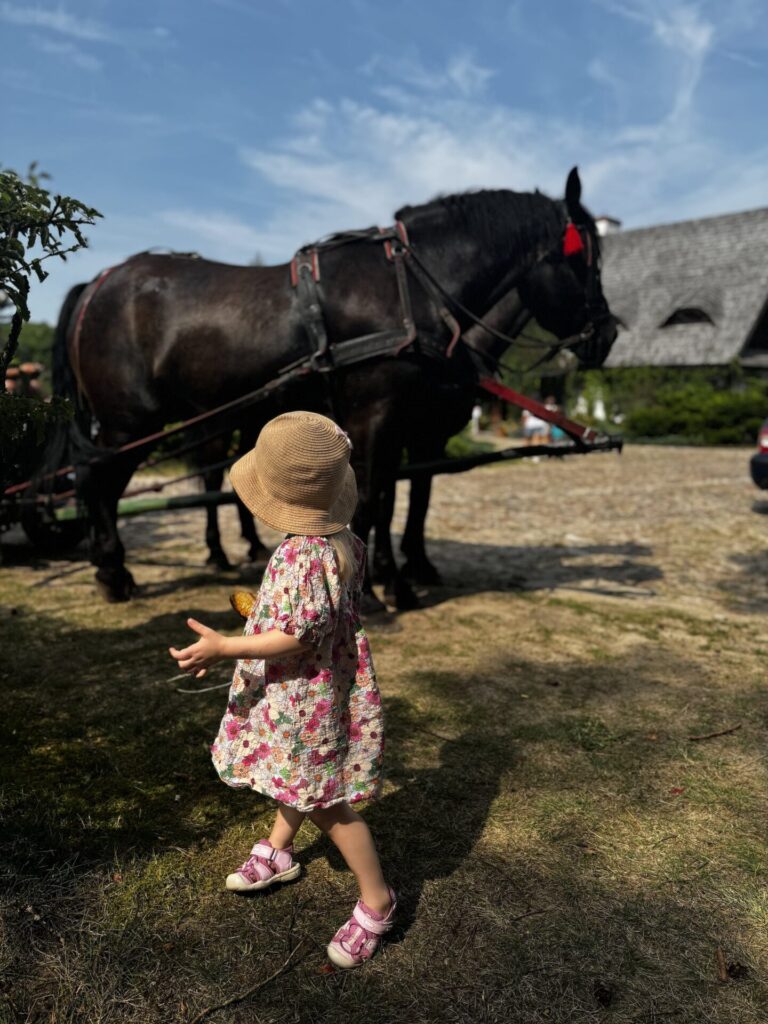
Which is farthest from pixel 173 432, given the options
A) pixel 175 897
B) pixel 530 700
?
pixel 175 897

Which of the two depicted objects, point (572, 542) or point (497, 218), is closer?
point (497, 218)

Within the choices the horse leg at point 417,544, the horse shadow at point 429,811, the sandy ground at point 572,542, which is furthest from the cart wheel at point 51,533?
the horse shadow at point 429,811

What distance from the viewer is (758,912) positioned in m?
2.29

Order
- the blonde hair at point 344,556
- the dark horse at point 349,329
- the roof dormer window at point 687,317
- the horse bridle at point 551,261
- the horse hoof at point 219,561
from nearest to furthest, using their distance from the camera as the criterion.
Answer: the blonde hair at point 344,556 < the dark horse at point 349,329 < the horse bridle at point 551,261 < the horse hoof at point 219,561 < the roof dormer window at point 687,317

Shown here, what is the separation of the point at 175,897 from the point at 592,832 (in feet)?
4.44

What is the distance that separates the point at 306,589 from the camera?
210 cm

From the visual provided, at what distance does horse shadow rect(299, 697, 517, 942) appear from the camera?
2.50 meters

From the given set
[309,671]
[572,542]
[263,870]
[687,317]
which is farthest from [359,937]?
[687,317]

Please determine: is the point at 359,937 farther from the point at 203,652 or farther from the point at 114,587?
the point at 114,587

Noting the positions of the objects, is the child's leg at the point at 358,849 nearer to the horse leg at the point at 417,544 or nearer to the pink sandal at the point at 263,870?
the pink sandal at the point at 263,870

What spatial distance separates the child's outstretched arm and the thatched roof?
27.0 m

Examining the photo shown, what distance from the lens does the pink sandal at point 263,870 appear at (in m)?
2.35

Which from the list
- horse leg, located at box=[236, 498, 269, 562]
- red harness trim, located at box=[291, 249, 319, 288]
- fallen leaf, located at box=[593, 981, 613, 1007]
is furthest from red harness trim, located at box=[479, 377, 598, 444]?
fallen leaf, located at box=[593, 981, 613, 1007]

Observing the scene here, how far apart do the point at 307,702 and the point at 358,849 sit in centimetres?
42
